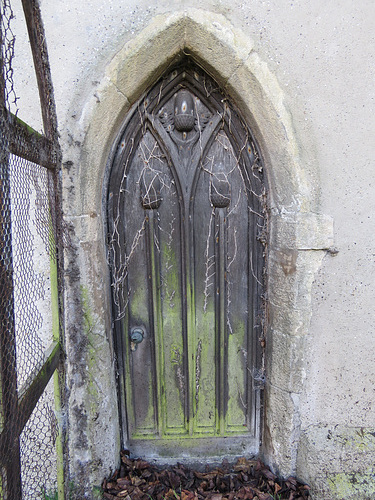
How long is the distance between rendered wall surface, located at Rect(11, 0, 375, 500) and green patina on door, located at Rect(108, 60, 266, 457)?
0.45ft

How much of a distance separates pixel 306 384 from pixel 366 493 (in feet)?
2.32

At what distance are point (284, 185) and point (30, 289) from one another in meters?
1.48

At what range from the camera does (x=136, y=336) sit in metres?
2.07

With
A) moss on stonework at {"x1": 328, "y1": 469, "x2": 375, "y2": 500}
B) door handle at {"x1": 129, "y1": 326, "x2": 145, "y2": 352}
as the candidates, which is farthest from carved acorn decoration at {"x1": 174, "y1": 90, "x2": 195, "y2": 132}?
moss on stonework at {"x1": 328, "y1": 469, "x2": 375, "y2": 500}

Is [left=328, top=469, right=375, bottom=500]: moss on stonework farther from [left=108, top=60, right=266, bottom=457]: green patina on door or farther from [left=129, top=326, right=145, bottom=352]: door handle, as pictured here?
[left=129, top=326, right=145, bottom=352]: door handle

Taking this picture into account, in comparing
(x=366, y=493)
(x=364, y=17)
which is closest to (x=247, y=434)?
(x=366, y=493)

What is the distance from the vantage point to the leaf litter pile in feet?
6.40

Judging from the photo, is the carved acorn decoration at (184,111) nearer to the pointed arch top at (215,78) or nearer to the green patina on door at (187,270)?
the green patina on door at (187,270)

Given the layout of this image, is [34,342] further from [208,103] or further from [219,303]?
[208,103]

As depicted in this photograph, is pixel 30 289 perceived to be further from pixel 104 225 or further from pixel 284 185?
pixel 284 185

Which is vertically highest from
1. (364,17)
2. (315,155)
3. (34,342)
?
(364,17)

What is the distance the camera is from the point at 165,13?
167cm

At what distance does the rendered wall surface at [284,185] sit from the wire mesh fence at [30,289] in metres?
0.11

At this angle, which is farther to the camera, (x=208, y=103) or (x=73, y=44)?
(x=208, y=103)
